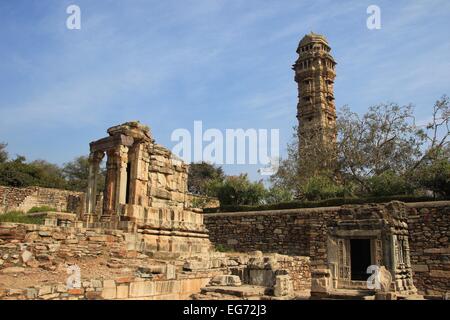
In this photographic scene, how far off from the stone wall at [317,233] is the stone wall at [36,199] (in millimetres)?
10956

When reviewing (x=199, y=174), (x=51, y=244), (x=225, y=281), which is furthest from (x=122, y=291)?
(x=199, y=174)

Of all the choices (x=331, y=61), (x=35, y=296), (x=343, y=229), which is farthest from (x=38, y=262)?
(x=331, y=61)

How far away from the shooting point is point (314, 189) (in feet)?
72.1

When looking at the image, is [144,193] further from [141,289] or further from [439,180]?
[439,180]

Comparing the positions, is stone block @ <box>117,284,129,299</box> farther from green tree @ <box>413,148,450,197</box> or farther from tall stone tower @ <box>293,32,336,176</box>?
tall stone tower @ <box>293,32,336,176</box>

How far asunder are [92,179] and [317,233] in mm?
9737

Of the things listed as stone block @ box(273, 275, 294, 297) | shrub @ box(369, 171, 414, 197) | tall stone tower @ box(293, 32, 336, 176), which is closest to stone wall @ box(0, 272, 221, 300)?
stone block @ box(273, 275, 294, 297)

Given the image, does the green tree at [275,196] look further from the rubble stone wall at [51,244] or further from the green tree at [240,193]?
the rubble stone wall at [51,244]

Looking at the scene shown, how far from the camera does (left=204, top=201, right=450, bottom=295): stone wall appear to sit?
1403cm

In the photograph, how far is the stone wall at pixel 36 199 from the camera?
973 inches

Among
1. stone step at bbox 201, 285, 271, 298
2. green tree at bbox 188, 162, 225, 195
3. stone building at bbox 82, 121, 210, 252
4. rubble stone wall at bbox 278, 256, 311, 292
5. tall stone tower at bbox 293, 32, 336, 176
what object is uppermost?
tall stone tower at bbox 293, 32, 336, 176

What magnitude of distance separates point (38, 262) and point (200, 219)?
18.8 feet

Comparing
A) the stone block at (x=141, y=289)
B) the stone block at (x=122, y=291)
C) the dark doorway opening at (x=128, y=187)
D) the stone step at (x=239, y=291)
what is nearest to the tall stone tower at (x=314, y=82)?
the dark doorway opening at (x=128, y=187)

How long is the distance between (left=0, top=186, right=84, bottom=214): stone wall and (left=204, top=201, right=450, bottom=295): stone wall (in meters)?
11.0
